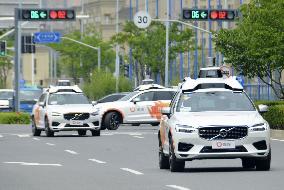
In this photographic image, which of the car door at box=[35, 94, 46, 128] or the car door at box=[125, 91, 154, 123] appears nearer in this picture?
the car door at box=[35, 94, 46, 128]

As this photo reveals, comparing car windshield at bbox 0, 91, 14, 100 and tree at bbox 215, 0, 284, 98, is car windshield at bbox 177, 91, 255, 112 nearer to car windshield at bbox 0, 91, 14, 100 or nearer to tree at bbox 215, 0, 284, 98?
tree at bbox 215, 0, 284, 98

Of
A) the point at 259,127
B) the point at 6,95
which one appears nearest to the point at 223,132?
the point at 259,127

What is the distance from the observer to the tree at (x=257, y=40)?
158ft

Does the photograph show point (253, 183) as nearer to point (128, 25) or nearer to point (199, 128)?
point (199, 128)

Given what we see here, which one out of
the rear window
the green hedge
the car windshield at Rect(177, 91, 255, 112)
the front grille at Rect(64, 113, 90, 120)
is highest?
the car windshield at Rect(177, 91, 255, 112)

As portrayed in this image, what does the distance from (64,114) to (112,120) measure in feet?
32.7

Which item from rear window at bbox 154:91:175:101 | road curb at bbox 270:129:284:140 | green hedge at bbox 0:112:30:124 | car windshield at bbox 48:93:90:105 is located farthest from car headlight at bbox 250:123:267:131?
green hedge at bbox 0:112:30:124

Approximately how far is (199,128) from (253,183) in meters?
3.06

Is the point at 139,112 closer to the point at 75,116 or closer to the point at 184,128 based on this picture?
the point at 75,116

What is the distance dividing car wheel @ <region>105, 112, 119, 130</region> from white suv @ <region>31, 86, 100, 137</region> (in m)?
7.60

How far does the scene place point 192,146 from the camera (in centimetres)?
2189

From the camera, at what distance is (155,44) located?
97.9 m

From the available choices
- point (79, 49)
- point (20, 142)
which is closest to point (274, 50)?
point (20, 142)

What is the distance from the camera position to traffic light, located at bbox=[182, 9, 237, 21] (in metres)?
65.5
